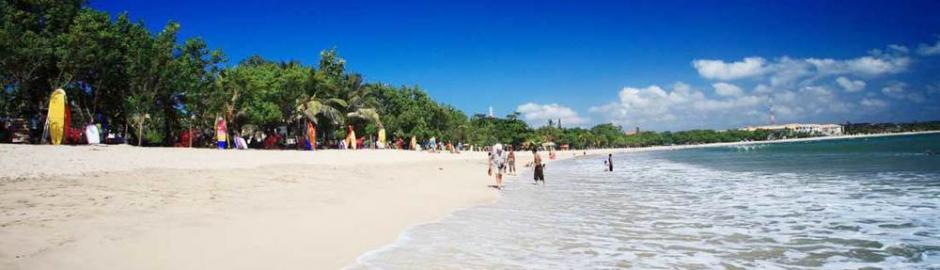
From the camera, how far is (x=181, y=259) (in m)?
6.05

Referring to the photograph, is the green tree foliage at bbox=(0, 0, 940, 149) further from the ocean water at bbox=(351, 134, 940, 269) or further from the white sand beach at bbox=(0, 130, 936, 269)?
the ocean water at bbox=(351, 134, 940, 269)

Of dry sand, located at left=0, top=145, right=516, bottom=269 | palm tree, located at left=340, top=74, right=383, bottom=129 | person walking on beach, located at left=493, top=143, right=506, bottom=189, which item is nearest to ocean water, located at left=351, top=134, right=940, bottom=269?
dry sand, located at left=0, top=145, right=516, bottom=269

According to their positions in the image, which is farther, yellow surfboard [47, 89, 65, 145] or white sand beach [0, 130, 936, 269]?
yellow surfboard [47, 89, 65, 145]

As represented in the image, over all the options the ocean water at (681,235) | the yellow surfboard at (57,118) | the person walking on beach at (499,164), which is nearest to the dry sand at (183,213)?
the ocean water at (681,235)

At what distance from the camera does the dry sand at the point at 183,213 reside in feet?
20.1

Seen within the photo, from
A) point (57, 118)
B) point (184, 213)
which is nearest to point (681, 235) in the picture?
point (184, 213)

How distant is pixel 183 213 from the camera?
28.8 ft

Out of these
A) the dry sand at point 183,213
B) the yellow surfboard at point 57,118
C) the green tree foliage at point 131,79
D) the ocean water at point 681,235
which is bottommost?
the ocean water at point 681,235

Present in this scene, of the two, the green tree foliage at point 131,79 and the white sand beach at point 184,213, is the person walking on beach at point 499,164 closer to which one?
the white sand beach at point 184,213

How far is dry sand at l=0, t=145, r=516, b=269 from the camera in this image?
613cm

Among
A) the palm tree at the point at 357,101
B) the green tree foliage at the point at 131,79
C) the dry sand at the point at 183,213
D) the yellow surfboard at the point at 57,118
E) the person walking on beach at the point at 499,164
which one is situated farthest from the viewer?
the palm tree at the point at 357,101

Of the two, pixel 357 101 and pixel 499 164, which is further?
pixel 357 101

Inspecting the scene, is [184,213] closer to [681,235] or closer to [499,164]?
[681,235]

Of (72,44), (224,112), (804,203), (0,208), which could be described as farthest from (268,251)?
(224,112)
